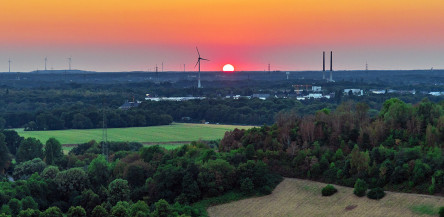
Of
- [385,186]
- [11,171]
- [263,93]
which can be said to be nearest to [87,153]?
[11,171]

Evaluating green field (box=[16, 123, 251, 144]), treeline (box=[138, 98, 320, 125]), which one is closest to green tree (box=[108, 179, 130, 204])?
green field (box=[16, 123, 251, 144])

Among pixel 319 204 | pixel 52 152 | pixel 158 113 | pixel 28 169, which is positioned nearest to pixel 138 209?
pixel 319 204

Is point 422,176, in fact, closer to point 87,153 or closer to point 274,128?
point 274,128

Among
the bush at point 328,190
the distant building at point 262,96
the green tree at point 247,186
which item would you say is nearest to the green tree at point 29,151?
the green tree at point 247,186

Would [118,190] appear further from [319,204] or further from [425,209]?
[425,209]

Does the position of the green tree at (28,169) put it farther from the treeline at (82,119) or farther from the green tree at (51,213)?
the treeline at (82,119)

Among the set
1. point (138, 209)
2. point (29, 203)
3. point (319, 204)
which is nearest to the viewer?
point (138, 209)

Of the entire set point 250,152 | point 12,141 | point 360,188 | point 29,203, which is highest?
point 250,152
